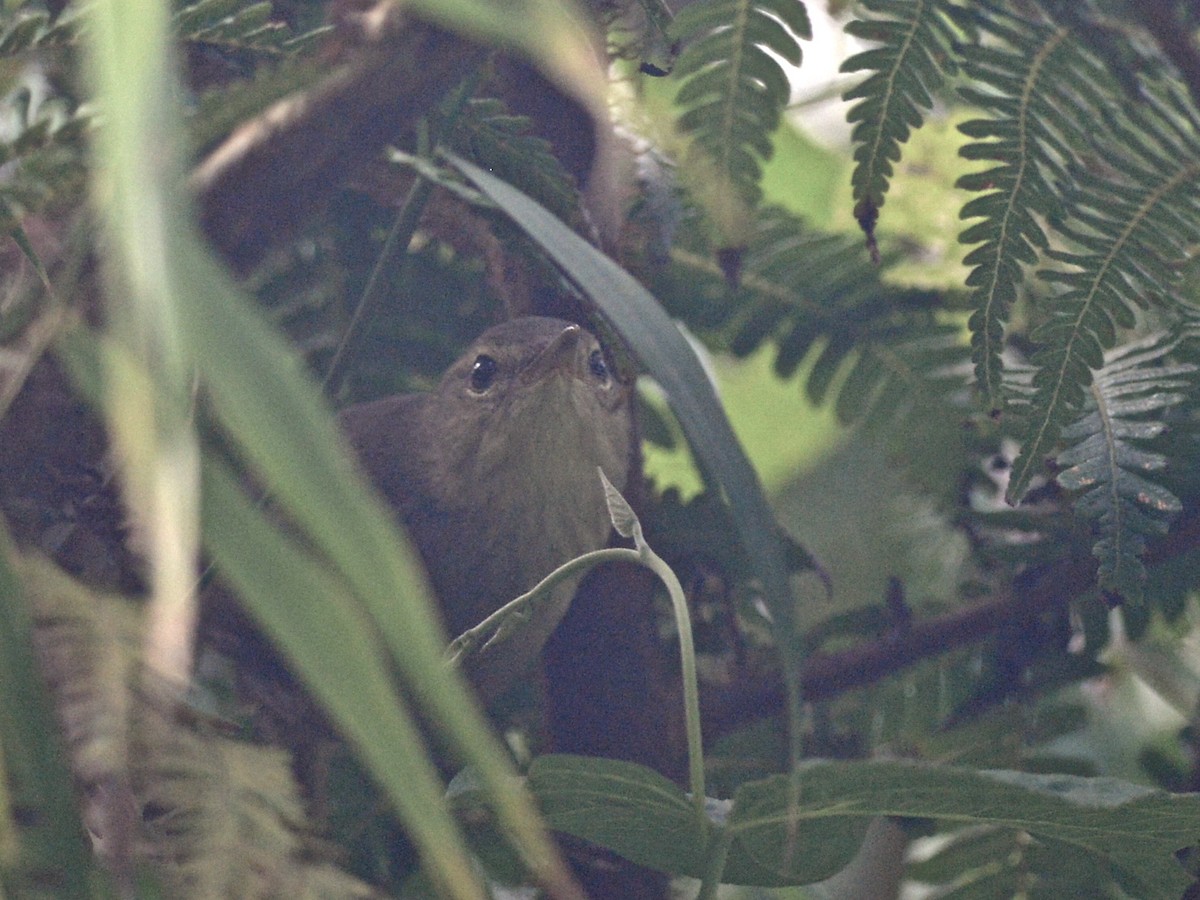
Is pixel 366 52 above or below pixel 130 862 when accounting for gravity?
above

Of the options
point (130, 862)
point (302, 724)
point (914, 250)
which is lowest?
point (302, 724)

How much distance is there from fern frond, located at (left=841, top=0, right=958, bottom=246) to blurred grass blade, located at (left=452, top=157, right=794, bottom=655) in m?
0.32

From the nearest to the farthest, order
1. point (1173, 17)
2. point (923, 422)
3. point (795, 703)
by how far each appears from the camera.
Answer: point (795, 703), point (1173, 17), point (923, 422)

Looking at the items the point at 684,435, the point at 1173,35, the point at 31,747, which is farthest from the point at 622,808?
the point at 1173,35

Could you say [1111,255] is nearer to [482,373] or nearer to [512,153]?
[512,153]

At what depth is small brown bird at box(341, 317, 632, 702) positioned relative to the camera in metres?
1.35

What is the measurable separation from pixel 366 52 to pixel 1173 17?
2.20 ft

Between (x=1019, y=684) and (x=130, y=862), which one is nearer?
(x=130, y=862)

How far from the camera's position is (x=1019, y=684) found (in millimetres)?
1371

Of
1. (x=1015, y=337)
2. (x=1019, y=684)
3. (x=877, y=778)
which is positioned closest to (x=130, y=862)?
(x=877, y=778)

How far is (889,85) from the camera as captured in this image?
107cm

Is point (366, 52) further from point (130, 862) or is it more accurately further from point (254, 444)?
point (130, 862)

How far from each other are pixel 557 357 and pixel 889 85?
44 cm

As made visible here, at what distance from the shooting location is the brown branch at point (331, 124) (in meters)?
0.84
